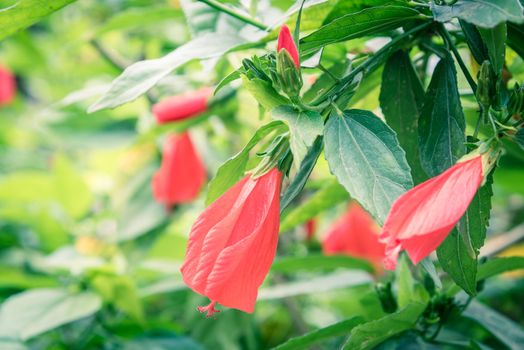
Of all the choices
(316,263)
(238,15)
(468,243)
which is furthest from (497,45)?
(316,263)

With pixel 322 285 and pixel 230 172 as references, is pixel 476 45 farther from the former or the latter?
pixel 322 285

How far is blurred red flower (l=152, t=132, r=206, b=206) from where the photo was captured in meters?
1.14

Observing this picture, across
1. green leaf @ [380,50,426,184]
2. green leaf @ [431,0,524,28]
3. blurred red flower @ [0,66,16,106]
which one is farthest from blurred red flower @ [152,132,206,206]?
blurred red flower @ [0,66,16,106]

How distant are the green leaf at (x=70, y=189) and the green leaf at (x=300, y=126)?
881mm

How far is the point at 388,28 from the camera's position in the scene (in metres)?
0.52

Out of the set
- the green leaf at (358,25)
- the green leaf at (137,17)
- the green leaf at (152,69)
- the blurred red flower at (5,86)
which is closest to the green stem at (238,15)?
the green leaf at (152,69)

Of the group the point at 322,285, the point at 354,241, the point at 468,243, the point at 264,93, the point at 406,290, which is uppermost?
the point at 264,93

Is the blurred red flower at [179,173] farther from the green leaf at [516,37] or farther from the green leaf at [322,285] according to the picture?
the green leaf at [516,37]

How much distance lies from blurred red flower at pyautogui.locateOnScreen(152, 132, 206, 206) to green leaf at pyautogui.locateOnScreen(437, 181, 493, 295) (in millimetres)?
704

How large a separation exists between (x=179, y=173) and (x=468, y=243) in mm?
746

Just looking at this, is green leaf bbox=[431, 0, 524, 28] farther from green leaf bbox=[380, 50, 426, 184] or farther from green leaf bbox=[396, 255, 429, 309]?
green leaf bbox=[396, 255, 429, 309]

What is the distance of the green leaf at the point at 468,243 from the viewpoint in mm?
471

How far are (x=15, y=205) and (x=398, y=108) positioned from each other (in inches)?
41.5

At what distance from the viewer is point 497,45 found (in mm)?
460
